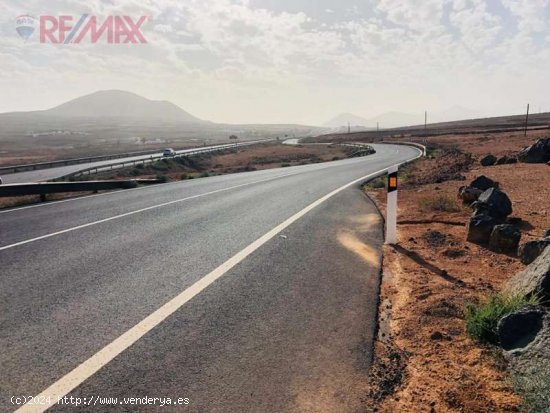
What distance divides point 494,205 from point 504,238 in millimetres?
1885

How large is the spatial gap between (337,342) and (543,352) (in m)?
1.72

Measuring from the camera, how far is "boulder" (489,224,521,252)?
6.73 metres

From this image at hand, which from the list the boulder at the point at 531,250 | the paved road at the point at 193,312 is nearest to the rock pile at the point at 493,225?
the boulder at the point at 531,250

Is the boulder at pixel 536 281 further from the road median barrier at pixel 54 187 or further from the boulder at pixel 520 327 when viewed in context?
the road median barrier at pixel 54 187

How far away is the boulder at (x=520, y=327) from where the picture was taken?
363 cm

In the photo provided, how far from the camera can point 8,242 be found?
798 centimetres

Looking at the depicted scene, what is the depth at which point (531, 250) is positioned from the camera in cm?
591

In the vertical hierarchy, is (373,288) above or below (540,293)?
below

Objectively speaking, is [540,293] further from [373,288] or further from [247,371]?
[247,371]

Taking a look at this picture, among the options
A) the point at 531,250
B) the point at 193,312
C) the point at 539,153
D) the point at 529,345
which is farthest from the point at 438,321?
the point at 539,153

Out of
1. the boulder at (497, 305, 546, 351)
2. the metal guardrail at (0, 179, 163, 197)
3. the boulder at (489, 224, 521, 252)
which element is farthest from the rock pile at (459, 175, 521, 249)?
the metal guardrail at (0, 179, 163, 197)

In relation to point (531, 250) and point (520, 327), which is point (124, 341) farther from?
point (531, 250)

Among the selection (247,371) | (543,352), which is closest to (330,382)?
(247,371)

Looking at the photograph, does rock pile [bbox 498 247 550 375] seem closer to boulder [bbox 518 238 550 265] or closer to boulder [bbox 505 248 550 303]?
boulder [bbox 505 248 550 303]
